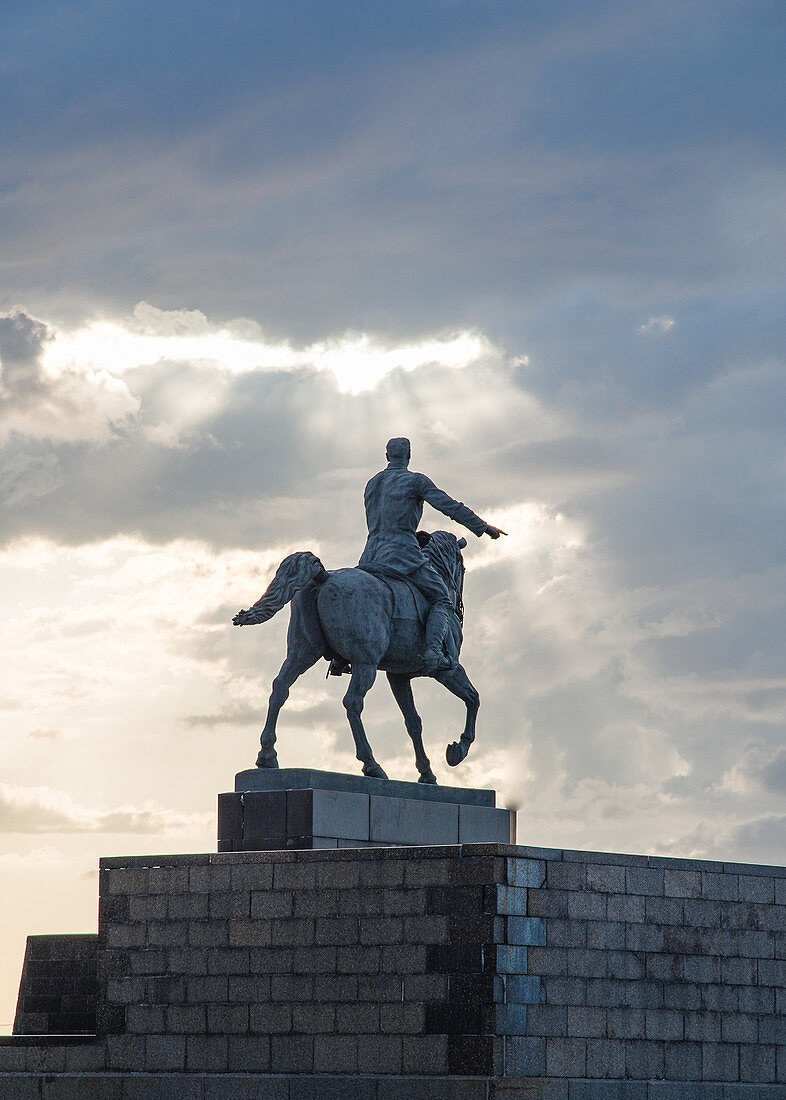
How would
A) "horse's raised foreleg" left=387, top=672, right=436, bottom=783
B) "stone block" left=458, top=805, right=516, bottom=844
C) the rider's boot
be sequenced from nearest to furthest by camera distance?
"stone block" left=458, top=805, right=516, bottom=844 < the rider's boot < "horse's raised foreleg" left=387, top=672, right=436, bottom=783

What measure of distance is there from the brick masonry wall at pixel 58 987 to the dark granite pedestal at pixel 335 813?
80.8 inches

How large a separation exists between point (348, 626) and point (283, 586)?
75 centimetres

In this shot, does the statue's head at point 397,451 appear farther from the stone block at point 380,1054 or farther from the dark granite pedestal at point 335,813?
the stone block at point 380,1054

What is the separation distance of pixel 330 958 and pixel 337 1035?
2.21 feet

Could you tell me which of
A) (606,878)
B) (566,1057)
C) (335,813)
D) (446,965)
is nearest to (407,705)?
(335,813)

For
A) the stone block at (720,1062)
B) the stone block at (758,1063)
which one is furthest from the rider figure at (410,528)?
the stone block at (758,1063)

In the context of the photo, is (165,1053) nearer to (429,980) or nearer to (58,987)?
(58,987)

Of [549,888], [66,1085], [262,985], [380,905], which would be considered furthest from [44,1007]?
[549,888]

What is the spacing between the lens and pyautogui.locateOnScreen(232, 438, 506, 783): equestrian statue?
20266 mm

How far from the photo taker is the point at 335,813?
19.5 meters

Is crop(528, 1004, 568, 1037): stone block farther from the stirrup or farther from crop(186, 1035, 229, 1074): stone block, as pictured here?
the stirrup

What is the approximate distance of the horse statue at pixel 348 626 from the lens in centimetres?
2016

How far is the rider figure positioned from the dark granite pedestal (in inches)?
57.5

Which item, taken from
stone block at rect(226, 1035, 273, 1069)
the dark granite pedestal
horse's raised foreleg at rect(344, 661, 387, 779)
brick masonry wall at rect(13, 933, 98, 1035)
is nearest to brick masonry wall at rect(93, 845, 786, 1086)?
stone block at rect(226, 1035, 273, 1069)
